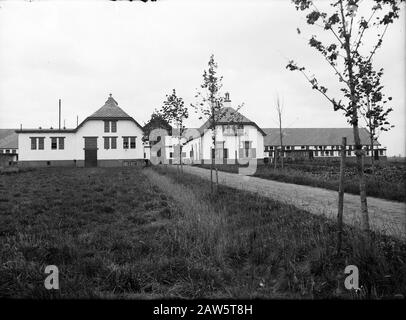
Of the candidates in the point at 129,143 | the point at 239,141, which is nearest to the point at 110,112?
the point at 129,143

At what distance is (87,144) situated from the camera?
1542 inches

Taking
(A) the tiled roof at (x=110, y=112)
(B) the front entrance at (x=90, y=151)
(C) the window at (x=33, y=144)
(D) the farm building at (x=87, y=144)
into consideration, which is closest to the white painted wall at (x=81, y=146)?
(D) the farm building at (x=87, y=144)

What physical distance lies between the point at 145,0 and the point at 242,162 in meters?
38.8

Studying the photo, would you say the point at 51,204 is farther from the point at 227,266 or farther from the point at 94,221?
the point at 227,266

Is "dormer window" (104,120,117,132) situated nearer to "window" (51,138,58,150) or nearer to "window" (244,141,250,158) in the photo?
"window" (51,138,58,150)

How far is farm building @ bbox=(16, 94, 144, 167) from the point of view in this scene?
38688 mm

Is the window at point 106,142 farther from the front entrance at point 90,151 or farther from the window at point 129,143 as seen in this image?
the window at point 129,143

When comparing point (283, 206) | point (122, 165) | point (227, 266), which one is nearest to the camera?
point (227, 266)

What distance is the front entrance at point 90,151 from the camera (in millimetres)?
38781

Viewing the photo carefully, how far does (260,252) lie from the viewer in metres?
4.62

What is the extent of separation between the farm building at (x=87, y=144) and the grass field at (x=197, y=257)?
32633mm

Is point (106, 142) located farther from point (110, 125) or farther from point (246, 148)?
point (246, 148)

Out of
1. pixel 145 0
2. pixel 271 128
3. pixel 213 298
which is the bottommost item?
pixel 213 298
